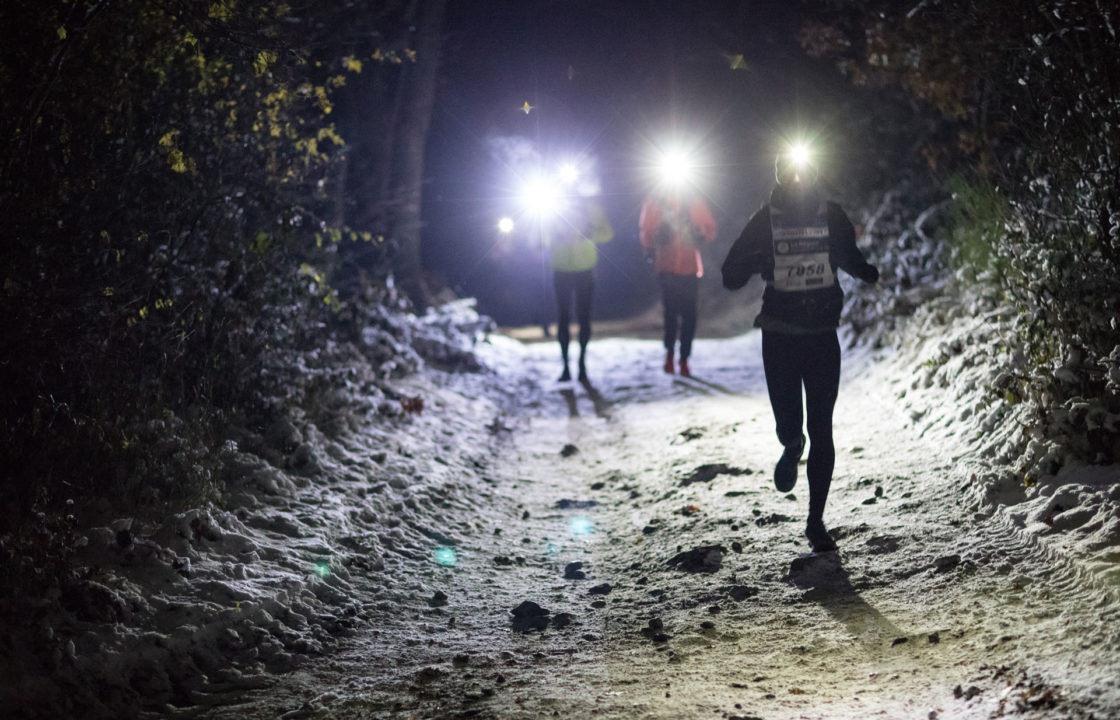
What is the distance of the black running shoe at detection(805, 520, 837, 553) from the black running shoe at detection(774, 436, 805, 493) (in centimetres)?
30

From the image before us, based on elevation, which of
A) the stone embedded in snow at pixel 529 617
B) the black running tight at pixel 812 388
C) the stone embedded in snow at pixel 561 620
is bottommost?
the stone embedded in snow at pixel 529 617

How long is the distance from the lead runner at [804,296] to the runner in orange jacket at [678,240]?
551cm

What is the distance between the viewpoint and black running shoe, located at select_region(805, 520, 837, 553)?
5.33 m

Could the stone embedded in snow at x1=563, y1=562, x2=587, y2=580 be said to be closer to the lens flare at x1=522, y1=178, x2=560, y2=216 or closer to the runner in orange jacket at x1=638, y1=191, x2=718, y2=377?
the runner in orange jacket at x1=638, y1=191, x2=718, y2=377

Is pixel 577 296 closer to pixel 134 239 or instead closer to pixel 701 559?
pixel 134 239

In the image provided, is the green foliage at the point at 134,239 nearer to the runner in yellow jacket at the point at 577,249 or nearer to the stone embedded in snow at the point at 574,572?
the stone embedded in snow at the point at 574,572

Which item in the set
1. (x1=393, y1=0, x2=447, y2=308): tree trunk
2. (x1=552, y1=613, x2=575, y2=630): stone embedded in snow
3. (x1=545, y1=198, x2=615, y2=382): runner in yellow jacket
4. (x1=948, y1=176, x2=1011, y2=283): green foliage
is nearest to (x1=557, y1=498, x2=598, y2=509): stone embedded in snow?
(x1=552, y1=613, x2=575, y2=630): stone embedded in snow

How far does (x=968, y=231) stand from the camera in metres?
9.17

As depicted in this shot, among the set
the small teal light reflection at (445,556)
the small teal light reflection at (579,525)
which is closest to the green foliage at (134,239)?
the small teal light reflection at (445,556)

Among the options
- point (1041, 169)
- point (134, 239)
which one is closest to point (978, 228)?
point (1041, 169)

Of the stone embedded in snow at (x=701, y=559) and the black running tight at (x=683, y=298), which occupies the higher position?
the black running tight at (x=683, y=298)

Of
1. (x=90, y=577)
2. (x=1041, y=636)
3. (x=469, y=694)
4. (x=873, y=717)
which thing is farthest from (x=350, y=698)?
(x=1041, y=636)

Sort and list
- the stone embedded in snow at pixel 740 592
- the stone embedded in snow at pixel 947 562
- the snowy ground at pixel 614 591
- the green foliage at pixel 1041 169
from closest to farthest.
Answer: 1. the snowy ground at pixel 614 591
2. the stone embedded in snow at pixel 947 562
3. the stone embedded in snow at pixel 740 592
4. the green foliage at pixel 1041 169

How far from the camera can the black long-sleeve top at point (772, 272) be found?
5293 mm
